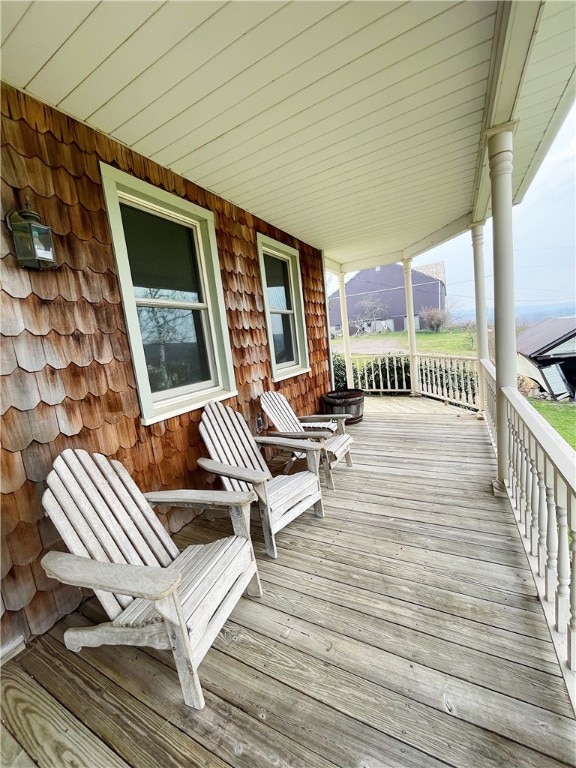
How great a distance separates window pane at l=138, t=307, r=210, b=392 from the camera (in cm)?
235

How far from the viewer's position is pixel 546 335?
194 inches

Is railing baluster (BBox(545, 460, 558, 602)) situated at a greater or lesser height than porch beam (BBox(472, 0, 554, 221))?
lesser

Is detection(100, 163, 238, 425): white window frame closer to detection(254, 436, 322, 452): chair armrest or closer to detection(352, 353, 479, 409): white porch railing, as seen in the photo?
detection(254, 436, 322, 452): chair armrest

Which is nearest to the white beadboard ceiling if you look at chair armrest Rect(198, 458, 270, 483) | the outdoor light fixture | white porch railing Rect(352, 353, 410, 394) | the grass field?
the outdoor light fixture

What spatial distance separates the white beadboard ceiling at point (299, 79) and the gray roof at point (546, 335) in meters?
2.72

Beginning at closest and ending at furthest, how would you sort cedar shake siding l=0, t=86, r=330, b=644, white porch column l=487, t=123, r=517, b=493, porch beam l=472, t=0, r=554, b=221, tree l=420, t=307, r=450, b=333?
porch beam l=472, t=0, r=554, b=221, cedar shake siding l=0, t=86, r=330, b=644, white porch column l=487, t=123, r=517, b=493, tree l=420, t=307, r=450, b=333

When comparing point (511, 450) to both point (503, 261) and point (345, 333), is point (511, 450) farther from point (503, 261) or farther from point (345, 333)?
point (345, 333)

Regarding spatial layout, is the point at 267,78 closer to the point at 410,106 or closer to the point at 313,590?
the point at 410,106

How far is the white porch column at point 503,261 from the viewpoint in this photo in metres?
2.14

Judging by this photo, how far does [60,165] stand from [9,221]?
1.62 ft

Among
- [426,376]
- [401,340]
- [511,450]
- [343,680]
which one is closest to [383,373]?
[426,376]

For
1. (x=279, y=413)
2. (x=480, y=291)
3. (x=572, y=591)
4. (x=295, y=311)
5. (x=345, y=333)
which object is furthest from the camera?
(x=345, y=333)

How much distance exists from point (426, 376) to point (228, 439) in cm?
486

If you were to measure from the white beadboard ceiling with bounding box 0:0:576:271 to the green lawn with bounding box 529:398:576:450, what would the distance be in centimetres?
286
